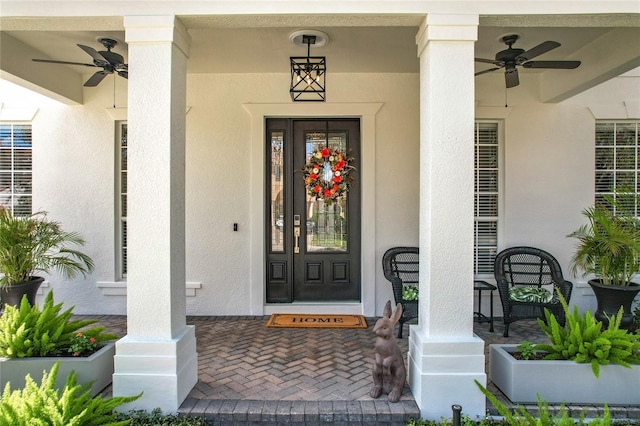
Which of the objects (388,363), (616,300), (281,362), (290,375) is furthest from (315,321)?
(616,300)

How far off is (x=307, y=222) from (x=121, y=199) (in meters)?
2.23

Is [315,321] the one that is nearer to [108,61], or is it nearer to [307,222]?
[307,222]

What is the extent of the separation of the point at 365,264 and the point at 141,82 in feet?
9.65

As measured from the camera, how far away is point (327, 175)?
453 cm

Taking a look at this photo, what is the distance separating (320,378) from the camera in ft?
9.56

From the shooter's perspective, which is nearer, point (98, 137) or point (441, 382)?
point (441, 382)

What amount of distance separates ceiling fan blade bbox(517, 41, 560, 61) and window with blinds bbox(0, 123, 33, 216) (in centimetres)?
541

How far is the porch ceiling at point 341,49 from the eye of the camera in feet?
11.1

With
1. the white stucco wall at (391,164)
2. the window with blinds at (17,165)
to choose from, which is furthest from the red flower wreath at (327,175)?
the window with blinds at (17,165)

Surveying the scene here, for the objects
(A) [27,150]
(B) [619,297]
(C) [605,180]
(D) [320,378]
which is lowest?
(D) [320,378]

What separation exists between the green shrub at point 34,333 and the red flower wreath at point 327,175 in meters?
2.57

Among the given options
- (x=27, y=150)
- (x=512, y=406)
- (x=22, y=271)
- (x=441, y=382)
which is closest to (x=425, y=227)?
(x=441, y=382)

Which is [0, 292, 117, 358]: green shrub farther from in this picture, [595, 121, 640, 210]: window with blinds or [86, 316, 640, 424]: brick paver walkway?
[595, 121, 640, 210]: window with blinds

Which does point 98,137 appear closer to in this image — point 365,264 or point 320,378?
point 365,264
